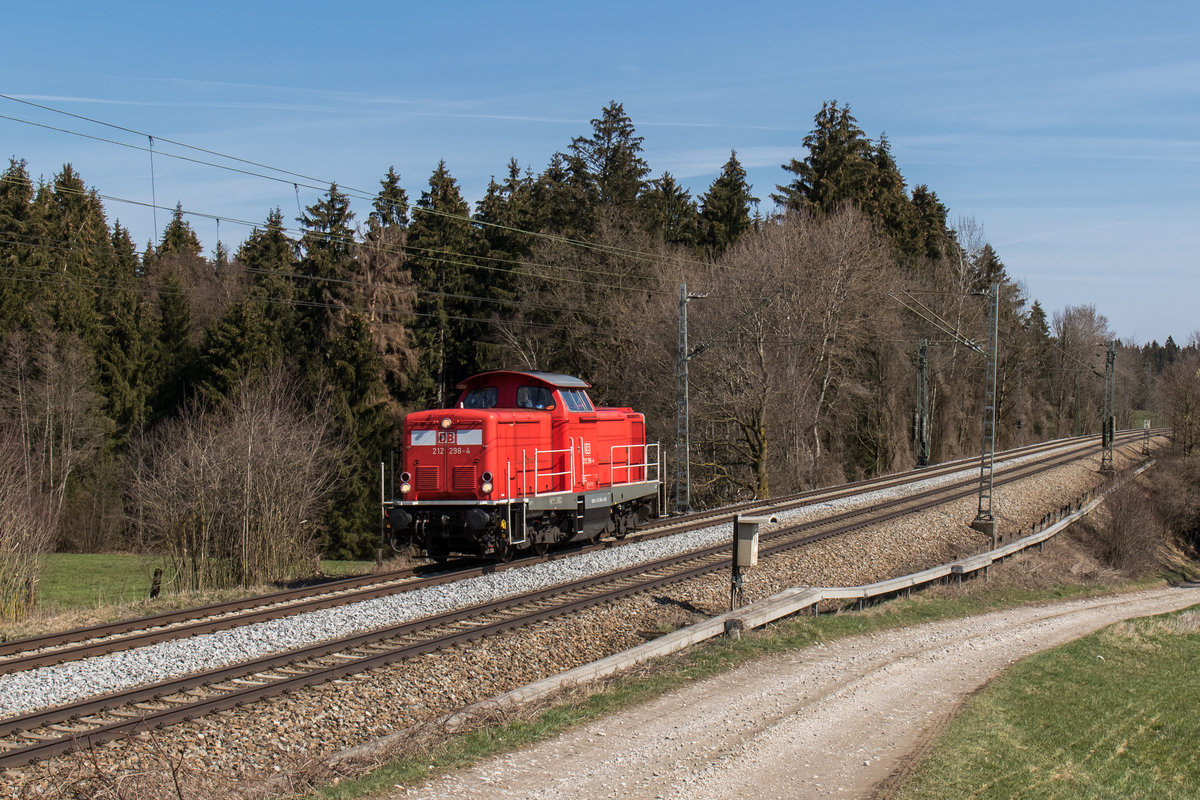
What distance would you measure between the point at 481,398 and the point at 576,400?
2.01 metres

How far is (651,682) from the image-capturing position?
10227 millimetres

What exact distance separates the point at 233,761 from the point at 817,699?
5.74 metres

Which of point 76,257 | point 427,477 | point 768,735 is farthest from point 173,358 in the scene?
point 768,735

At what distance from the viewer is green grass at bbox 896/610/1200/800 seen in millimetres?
7680

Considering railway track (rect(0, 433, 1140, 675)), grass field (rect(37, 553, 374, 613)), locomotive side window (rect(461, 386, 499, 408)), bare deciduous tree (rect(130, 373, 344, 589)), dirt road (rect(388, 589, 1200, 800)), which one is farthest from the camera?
grass field (rect(37, 553, 374, 613))

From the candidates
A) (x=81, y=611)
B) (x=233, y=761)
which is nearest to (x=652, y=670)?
(x=233, y=761)

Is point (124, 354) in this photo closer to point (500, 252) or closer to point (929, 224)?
point (500, 252)

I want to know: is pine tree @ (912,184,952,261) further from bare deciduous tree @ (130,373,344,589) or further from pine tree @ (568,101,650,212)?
bare deciduous tree @ (130,373,344,589)

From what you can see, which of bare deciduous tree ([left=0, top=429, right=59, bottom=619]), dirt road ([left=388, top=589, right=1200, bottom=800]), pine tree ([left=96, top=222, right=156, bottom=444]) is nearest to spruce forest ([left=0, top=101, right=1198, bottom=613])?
pine tree ([left=96, top=222, right=156, bottom=444])

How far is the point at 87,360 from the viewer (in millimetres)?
47750

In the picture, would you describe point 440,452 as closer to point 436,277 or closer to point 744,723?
point 744,723

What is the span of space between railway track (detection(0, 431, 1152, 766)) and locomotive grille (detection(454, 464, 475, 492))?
281 centimetres

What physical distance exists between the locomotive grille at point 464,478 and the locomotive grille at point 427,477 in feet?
1.46

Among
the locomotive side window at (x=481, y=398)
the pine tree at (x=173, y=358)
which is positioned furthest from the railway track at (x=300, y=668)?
the pine tree at (x=173, y=358)
